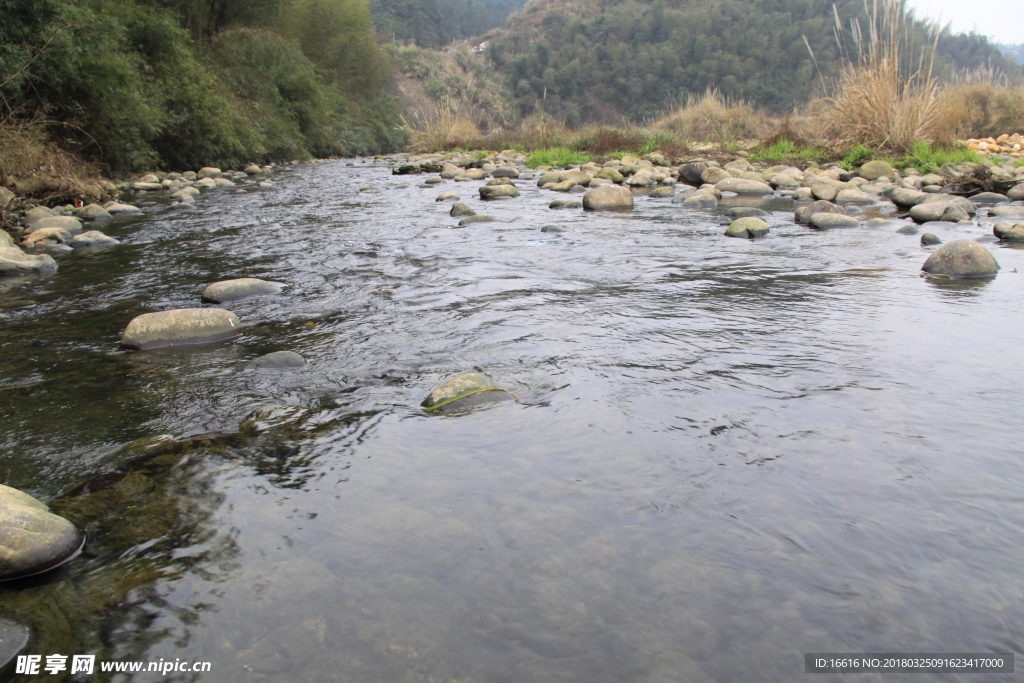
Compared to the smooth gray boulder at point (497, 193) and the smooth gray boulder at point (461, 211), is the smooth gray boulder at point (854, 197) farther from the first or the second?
the smooth gray boulder at point (461, 211)

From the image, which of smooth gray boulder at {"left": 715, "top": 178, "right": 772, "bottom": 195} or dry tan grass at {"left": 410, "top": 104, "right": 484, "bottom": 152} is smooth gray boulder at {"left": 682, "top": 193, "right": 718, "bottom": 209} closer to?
smooth gray boulder at {"left": 715, "top": 178, "right": 772, "bottom": 195}

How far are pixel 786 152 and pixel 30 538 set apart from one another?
510 inches

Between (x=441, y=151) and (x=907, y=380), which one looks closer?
(x=907, y=380)

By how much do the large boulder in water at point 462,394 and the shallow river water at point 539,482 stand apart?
0.07 metres

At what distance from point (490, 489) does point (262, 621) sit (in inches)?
28.4

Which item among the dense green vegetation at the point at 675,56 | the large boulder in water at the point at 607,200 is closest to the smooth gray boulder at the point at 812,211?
the large boulder in water at the point at 607,200

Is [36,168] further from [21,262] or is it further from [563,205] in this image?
[563,205]

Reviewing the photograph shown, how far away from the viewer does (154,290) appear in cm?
442

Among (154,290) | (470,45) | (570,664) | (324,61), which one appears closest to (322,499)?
(570,664)

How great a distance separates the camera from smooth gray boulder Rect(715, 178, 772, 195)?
9.13 m

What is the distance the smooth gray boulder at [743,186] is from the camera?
913cm

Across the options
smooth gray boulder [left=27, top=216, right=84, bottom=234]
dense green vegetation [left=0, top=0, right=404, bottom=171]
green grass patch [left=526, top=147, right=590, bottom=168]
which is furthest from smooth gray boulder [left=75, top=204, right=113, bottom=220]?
green grass patch [left=526, top=147, right=590, bottom=168]

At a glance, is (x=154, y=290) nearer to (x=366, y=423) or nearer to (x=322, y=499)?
(x=366, y=423)

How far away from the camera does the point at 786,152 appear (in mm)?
12172
